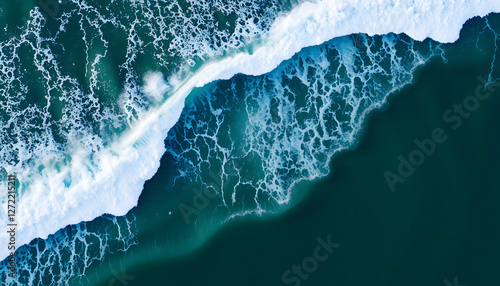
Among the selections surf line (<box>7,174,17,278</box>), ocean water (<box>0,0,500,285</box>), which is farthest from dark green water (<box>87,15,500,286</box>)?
surf line (<box>7,174,17,278</box>)

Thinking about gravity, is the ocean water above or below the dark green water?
above

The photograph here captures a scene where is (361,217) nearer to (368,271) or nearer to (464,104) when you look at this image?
(368,271)

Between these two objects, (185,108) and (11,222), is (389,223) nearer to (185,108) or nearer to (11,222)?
(185,108)

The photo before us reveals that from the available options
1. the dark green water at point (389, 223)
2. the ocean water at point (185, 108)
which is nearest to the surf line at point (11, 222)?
the ocean water at point (185, 108)

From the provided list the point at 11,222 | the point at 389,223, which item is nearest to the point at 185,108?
the point at 11,222

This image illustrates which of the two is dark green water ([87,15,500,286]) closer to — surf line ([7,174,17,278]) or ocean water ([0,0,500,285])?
ocean water ([0,0,500,285])

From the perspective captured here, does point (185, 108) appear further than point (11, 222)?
Yes

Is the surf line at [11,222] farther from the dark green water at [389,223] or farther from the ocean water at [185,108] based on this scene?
the dark green water at [389,223]
